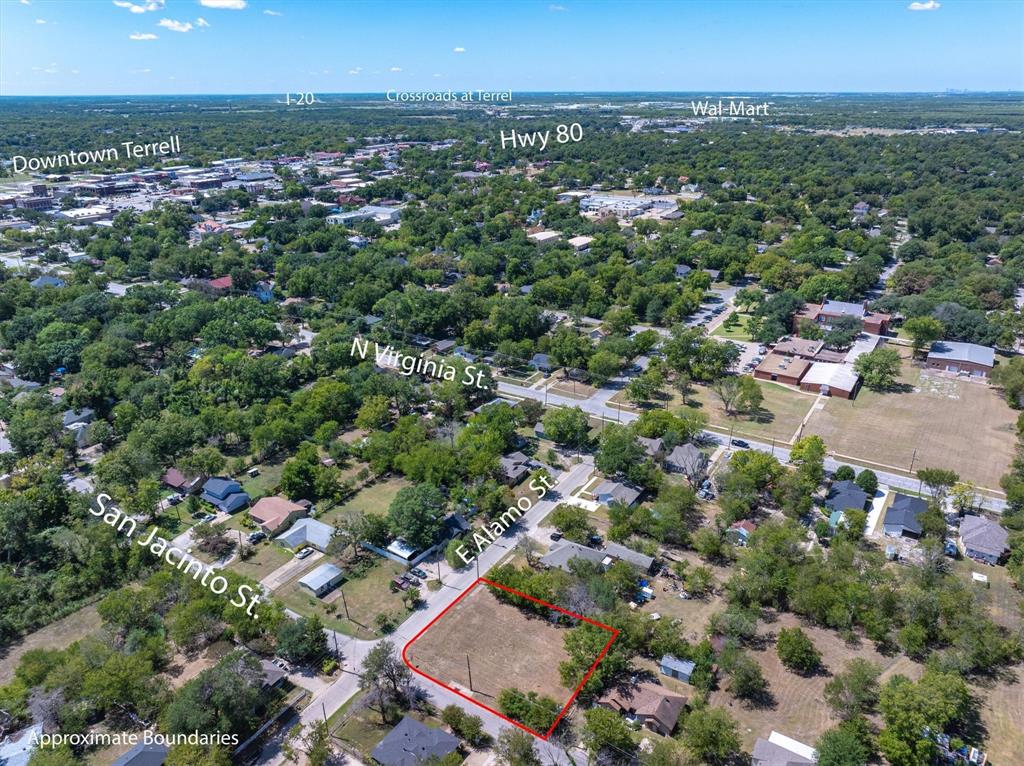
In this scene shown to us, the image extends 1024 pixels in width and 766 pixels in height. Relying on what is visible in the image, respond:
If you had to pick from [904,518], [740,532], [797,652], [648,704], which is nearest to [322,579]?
[648,704]

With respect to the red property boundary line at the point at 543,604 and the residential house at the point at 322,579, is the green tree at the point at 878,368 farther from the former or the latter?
the residential house at the point at 322,579

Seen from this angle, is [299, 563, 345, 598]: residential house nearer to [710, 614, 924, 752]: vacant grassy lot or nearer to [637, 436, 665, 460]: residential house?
[710, 614, 924, 752]: vacant grassy lot

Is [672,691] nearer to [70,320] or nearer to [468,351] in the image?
[468,351]

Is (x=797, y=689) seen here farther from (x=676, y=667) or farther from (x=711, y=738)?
(x=711, y=738)

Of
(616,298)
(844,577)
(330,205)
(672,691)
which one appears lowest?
(672,691)

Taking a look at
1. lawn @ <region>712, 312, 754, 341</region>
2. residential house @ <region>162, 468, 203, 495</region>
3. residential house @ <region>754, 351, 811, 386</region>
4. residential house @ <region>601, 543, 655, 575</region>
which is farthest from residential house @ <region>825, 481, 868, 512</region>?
residential house @ <region>162, 468, 203, 495</region>

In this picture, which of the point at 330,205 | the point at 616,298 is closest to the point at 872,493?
the point at 616,298
